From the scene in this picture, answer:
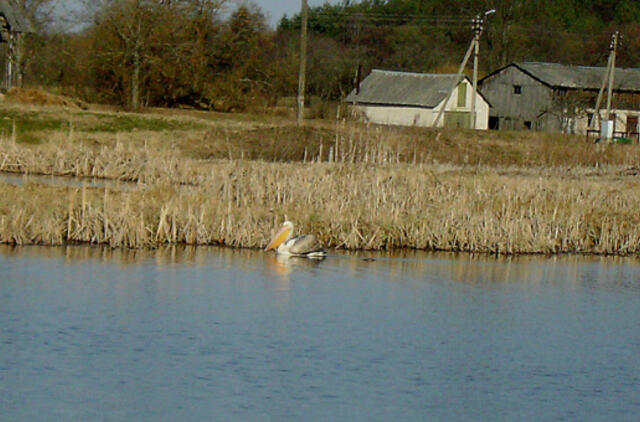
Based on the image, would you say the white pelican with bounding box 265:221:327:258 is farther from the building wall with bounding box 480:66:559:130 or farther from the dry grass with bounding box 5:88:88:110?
the building wall with bounding box 480:66:559:130

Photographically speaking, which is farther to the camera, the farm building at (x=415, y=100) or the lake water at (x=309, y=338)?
the farm building at (x=415, y=100)

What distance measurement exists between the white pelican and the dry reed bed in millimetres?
473

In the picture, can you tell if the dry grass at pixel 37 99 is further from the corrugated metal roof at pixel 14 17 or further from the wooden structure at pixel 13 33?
the wooden structure at pixel 13 33

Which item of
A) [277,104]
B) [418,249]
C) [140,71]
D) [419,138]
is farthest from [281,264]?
[277,104]

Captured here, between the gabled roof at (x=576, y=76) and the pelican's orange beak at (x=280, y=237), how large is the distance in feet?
167

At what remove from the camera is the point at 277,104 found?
5644 centimetres

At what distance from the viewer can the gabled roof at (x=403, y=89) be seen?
203 ft

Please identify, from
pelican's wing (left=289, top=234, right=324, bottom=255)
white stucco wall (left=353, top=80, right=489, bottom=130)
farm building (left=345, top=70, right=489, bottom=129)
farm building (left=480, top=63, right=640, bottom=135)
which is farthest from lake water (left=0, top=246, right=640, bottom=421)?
farm building (left=480, top=63, right=640, bottom=135)

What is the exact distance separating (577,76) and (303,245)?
2099 inches

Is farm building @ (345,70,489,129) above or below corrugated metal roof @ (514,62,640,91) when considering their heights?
below

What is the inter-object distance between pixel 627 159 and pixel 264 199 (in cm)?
2206

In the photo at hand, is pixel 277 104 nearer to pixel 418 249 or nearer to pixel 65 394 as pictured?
pixel 418 249

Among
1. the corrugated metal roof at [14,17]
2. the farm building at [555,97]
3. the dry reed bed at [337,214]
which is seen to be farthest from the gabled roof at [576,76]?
the dry reed bed at [337,214]

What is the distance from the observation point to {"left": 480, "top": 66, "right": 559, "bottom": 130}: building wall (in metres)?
66.9
